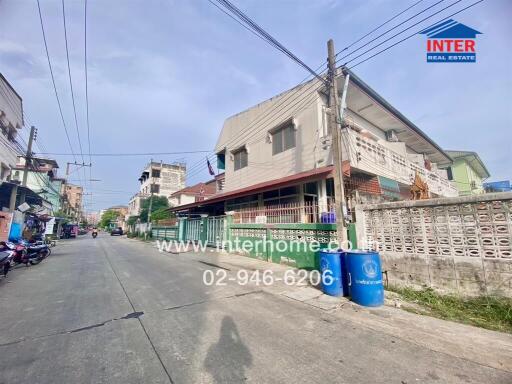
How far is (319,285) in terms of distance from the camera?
5758 millimetres

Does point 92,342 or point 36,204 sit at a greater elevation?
point 36,204

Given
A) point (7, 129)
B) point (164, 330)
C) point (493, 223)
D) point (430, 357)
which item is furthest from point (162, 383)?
point (7, 129)

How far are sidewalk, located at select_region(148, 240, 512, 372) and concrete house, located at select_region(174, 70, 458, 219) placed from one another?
381 centimetres

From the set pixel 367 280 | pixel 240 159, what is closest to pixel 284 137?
pixel 240 159

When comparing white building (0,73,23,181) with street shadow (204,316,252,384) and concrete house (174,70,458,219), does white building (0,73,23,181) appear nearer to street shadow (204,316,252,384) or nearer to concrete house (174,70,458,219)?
concrete house (174,70,458,219)

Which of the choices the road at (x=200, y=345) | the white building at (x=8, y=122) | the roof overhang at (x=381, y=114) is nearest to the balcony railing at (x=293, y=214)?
the road at (x=200, y=345)

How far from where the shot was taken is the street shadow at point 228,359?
2.33 m

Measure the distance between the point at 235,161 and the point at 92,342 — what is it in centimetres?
1397

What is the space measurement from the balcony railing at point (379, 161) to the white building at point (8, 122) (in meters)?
21.0

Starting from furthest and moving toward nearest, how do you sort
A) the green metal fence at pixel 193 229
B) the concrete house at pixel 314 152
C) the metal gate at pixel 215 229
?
1. the green metal fence at pixel 193 229
2. the metal gate at pixel 215 229
3. the concrete house at pixel 314 152

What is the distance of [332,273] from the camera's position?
5020 millimetres

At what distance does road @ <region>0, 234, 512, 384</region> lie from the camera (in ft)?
7.77

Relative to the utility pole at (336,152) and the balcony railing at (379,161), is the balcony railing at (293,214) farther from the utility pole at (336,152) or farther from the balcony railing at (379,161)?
the balcony railing at (379,161)

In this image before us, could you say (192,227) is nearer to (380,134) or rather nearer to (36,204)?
(380,134)
